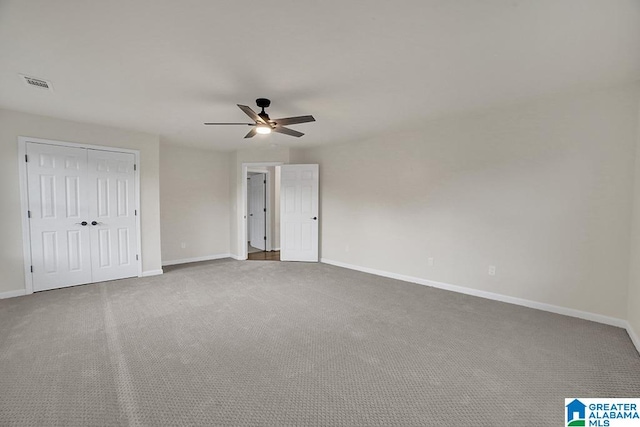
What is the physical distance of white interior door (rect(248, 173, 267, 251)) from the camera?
7504 mm

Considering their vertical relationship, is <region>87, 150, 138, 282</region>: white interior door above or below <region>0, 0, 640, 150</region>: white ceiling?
below

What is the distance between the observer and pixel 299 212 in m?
6.05

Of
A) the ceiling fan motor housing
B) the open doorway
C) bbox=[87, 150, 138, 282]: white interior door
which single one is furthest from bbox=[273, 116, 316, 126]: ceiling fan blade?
the open doorway

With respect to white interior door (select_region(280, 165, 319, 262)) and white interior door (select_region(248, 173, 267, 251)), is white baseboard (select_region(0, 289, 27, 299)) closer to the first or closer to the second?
white interior door (select_region(280, 165, 319, 262))

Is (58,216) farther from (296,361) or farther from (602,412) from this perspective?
(602,412)

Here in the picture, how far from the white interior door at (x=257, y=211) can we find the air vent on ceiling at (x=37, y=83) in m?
4.73

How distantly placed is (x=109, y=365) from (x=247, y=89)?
9.16ft

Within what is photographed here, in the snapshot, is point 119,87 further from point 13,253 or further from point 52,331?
point 13,253

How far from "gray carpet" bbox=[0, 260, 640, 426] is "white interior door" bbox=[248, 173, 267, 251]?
3869mm

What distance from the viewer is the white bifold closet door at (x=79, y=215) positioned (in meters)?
3.91

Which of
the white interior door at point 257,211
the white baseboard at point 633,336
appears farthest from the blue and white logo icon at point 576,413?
the white interior door at point 257,211

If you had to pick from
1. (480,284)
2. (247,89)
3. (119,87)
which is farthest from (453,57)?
(119,87)

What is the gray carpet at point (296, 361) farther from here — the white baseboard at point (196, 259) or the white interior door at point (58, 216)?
the white baseboard at point (196, 259)

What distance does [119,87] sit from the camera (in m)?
2.93
